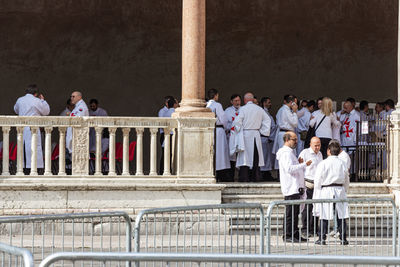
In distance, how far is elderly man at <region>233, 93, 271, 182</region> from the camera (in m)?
15.8

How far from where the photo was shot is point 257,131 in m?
15.9

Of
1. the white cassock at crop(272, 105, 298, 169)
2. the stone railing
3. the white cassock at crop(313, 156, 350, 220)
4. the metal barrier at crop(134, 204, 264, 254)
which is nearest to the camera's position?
the metal barrier at crop(134, 204, 264, 254)

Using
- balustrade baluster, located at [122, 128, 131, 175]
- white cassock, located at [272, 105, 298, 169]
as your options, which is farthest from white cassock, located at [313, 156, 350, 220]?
white cassock, located at [272, 105, 298, 169]

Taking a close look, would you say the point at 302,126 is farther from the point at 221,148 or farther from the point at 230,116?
the point at 221,148

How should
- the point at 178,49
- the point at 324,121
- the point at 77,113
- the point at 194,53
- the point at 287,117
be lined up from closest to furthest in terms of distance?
the point at 194,53, the point at 77,113, the point at 324,121, the point at 287,117, the point at 178,49

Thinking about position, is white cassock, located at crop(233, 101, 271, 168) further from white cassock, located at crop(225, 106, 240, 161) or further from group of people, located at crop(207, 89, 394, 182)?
white cassock, located at crop(225, 106, 240, 161)

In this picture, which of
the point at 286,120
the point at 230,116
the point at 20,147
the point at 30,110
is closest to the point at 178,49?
the point at 230,116

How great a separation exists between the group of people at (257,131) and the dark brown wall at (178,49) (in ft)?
13.6

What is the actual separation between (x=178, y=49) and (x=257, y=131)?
6.04m

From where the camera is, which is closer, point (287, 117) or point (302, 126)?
point (287, 117)

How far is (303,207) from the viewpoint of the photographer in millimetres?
13727

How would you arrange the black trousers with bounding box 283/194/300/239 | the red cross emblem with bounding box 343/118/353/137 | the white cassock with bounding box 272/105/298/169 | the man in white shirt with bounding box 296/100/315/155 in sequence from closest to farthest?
1. the black trousers with bounding box 283/194/300/239
2. the white cassock with bounding box 272/105/298/169
3. the red cross emblem with bounding box 343/118/353/137
4. the man in white shirt with bounding box 296/100/315/155

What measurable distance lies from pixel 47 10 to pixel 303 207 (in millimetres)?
9475

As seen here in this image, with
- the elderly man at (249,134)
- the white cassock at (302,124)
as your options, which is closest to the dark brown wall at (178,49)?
the white cassock at (302,124)
